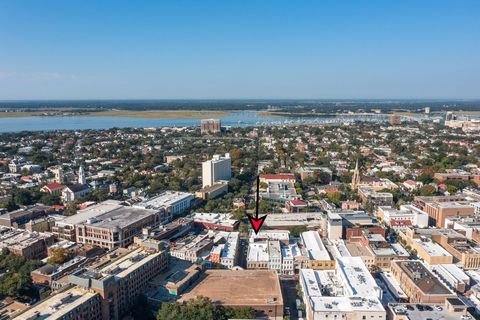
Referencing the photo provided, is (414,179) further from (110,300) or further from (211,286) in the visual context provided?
(110,300)

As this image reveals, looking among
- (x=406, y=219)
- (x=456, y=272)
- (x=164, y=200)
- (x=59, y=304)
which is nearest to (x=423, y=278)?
(x=456, y=272)

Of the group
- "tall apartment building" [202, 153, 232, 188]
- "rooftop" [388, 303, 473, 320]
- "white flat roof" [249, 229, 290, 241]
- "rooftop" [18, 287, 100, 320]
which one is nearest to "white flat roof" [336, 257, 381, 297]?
"rooftop" [388, 303, 473, 320]

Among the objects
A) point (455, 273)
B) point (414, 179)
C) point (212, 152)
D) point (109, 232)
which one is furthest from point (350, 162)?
point (109, 232)

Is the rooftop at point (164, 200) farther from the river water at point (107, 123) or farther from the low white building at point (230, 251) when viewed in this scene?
the river water at point (107, 123)

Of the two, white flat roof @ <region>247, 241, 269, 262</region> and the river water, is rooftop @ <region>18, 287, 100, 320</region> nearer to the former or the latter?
white flat roof @ <region>247, 241, 269, 262</region>

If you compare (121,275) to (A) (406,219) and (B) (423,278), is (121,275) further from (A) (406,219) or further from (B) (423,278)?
(A) (406,219)

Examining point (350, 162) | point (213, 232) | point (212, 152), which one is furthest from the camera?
point (212, 152)

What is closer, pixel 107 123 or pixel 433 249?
pixel 433 249

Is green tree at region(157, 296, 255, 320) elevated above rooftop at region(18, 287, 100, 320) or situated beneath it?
situated beneath
